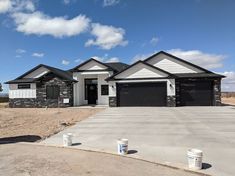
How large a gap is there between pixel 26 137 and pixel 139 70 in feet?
54.0

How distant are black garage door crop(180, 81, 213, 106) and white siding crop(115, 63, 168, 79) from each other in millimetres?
2404

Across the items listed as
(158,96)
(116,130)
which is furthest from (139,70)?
(116,130)

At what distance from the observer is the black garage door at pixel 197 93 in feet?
85.5

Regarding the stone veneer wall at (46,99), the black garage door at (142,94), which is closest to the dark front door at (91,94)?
the stone veneer wall at (46,99)

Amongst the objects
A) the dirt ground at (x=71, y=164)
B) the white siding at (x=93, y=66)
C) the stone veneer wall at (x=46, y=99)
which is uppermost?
the white siding at (x=93, y=66)

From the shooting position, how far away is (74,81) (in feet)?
97.5

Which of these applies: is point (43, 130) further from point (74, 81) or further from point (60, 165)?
point (74, 81)

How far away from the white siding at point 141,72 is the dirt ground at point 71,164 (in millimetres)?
18290

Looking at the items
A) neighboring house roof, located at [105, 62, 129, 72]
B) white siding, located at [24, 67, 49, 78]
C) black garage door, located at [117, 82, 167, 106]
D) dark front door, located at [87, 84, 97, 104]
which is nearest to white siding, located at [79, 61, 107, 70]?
neighboring house roof, located at [105, 62, 129, 72]

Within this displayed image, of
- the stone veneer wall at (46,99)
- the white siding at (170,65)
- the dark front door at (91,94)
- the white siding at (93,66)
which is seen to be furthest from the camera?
the dark front door at (91,94)

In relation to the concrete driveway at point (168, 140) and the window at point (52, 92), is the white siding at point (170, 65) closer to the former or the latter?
the window at point (52, 92)

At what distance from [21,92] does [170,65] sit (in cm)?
1601

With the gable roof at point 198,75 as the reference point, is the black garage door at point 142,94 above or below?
below

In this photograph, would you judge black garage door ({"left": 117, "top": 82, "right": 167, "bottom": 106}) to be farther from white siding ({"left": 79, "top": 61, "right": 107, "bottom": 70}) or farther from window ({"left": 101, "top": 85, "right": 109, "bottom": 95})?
white siding ({"left": 79, "top": 61, "right": 107, "bottom": 70})
